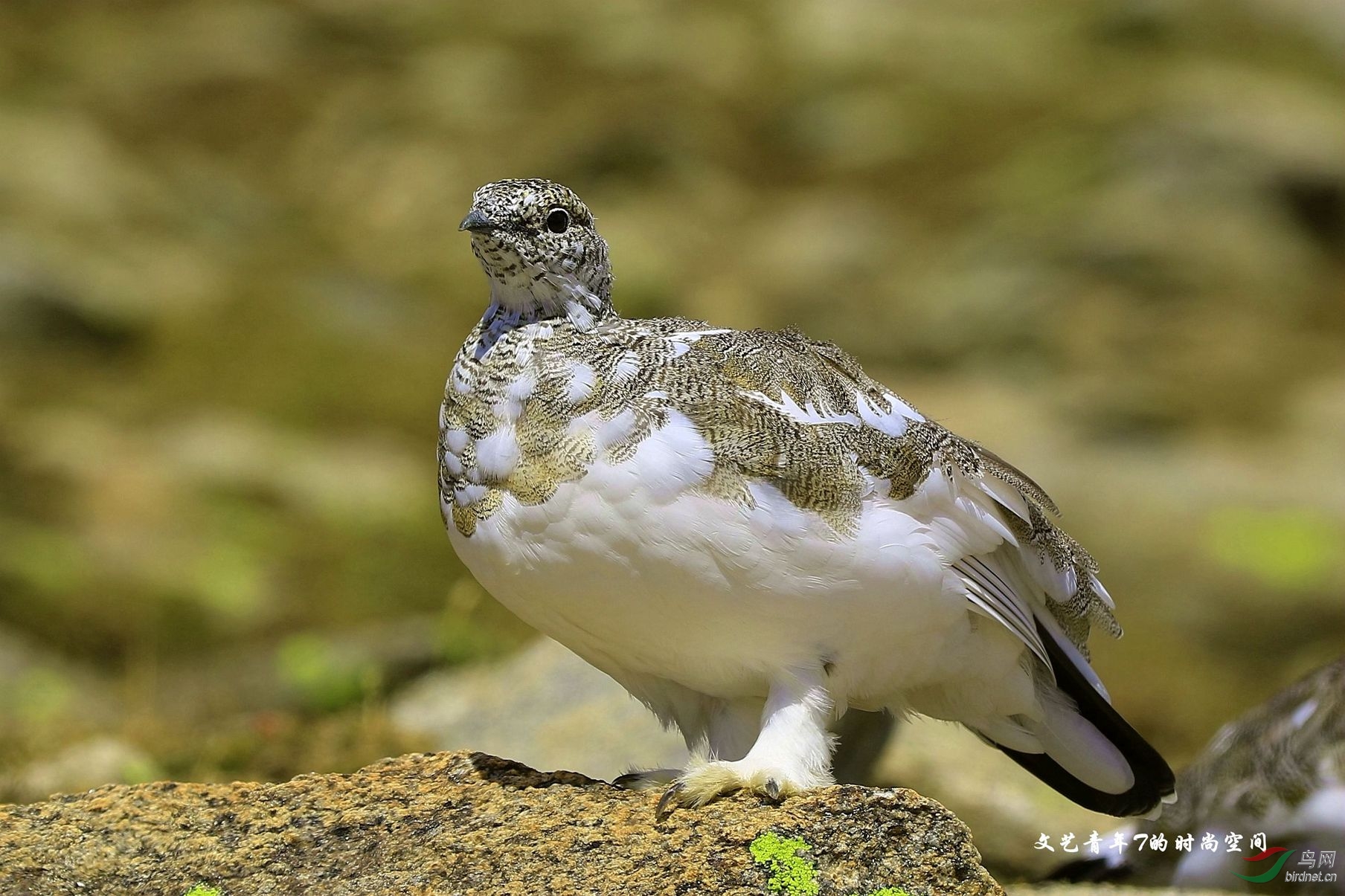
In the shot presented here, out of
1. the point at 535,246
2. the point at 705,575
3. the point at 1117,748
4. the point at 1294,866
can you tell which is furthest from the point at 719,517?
the point at 1294,866

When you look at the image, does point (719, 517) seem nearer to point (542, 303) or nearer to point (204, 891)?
point (542, 303)

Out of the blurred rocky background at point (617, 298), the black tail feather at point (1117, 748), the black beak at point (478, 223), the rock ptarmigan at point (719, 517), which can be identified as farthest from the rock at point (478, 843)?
the blurred rocky background at point (617, 298)

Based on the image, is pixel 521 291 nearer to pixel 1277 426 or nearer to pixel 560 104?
pixel 1277 426

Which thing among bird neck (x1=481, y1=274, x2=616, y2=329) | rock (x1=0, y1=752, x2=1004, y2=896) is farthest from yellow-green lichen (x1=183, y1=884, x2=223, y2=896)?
bird neck (x1=481, y1=274, x2=616, y2=329)

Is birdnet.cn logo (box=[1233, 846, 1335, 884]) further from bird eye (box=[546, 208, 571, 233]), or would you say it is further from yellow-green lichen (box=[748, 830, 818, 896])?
bird eye (box=[546, 208, 571, 233])

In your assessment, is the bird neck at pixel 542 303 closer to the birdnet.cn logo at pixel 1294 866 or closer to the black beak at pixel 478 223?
the black beak at pixel 478 223

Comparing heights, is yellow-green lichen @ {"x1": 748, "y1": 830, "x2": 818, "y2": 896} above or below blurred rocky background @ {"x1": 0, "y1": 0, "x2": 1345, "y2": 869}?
below

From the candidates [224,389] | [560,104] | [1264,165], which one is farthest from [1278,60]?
[224,389]

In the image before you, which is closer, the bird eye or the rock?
the rock
